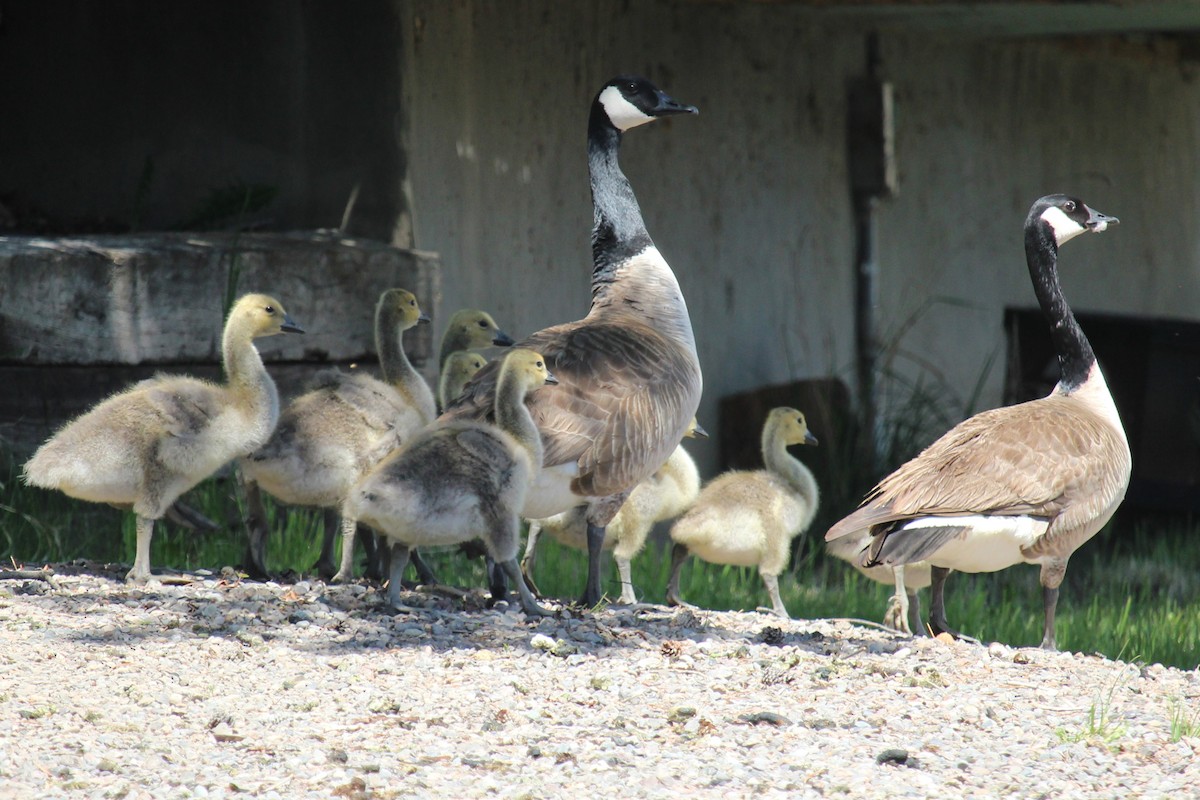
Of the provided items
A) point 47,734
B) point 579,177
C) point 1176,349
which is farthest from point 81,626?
point 1176,349

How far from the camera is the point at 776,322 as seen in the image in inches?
492

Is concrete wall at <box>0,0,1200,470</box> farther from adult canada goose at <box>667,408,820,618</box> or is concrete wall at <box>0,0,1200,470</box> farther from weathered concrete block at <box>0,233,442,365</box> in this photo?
adult canada goose at <box>667,408,820,618</box>

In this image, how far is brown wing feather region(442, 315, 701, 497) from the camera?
634cm

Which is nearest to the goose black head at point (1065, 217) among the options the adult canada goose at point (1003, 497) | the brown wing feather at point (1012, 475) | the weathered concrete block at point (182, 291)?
the adult canada goose at point (1003, 497)

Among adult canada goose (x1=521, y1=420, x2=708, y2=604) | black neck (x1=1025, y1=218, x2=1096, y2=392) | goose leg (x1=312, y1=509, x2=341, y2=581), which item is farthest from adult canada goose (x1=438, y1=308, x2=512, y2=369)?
black neck (x1=1025, y1=218, x2=1096, y2=392)

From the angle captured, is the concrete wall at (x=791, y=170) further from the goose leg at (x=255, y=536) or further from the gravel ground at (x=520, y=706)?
the gravel ground at (x=520, y=706)

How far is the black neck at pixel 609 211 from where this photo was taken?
25.3 ft

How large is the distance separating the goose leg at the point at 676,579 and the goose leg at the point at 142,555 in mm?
2509

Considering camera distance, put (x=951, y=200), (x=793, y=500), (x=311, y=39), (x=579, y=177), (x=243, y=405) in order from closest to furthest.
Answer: (x=243, y=405)
(x=793, y=500)
(x=311, y=39)
(x=579, y=177)
(x=951, y=200)

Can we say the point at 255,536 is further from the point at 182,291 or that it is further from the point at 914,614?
the point at 914,614

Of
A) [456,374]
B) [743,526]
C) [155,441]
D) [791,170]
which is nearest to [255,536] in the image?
[155,441]

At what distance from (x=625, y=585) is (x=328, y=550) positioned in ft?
4.80

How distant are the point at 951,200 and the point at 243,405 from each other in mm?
8955

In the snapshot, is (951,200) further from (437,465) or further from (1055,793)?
(1055,793)
